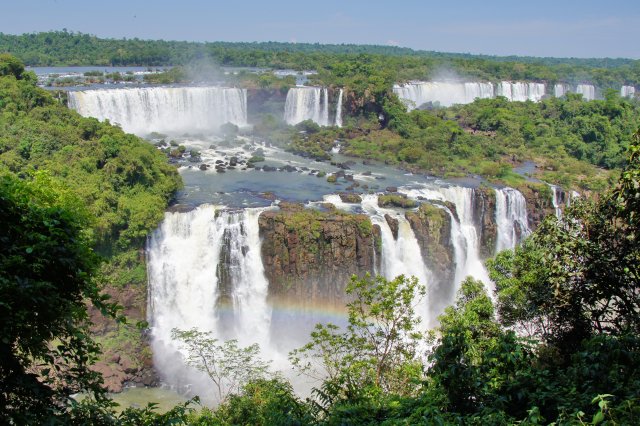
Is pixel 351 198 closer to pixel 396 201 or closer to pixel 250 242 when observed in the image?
pixel 396 201

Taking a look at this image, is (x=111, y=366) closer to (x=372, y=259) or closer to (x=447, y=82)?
(x=372, y=259)

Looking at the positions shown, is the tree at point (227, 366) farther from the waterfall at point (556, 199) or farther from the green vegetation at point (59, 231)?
the waterfall at point (556, 199)

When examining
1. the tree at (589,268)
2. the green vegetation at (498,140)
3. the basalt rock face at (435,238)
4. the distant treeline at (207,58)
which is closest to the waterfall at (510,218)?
the green vegetation at (498,140)

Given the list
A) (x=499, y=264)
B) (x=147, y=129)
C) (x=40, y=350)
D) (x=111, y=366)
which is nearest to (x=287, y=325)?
(x=111, y=366)

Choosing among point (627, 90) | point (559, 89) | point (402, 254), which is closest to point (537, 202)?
point (402, 254)

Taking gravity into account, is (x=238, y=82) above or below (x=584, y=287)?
above

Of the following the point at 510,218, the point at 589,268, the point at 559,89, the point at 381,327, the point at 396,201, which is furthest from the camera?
the point at 559,89
